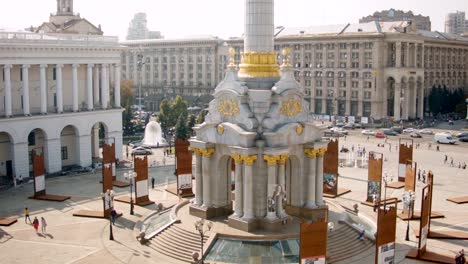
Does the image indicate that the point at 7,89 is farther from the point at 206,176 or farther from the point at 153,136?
the point at 153,136

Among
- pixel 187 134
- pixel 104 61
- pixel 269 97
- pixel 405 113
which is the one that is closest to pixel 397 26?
pixel 405 113

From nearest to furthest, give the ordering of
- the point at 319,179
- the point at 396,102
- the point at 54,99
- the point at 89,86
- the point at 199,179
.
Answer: the point at 319,179
the point at 199,179
the point at 54,99
the point at 89,86
the point at 396,102

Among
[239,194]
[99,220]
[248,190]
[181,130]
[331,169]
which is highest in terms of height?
[248,190]

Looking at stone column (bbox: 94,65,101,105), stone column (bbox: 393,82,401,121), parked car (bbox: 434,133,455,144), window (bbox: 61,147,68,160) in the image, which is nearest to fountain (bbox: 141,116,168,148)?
stone column (bbox: 94,65,101,105)

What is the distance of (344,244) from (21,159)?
43.1 metres

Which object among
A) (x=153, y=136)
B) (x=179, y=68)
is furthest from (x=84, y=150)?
(x=179, y=68)

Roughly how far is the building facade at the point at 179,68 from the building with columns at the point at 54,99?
273 feet

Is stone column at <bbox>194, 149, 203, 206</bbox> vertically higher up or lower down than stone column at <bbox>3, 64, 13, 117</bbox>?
lower down

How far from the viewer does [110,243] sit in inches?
1762

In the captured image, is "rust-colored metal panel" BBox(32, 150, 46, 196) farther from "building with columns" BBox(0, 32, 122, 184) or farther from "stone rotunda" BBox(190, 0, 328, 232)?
"stone rotunda" BBox(190, 0, 328, 232)

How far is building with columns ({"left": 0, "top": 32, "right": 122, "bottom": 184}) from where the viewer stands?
69.7 meters

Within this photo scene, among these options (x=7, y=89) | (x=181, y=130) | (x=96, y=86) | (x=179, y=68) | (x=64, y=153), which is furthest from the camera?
(x=179, y=68)

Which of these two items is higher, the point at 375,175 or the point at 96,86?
the point at 96,86

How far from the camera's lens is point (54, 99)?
76.6 meters
